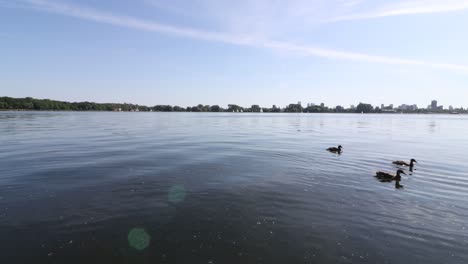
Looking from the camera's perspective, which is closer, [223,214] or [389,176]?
[223,214]

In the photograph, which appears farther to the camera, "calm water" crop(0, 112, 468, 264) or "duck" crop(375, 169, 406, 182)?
"duck" crop(375, 169, 406, 182)

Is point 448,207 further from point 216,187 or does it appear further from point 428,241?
point 216,187

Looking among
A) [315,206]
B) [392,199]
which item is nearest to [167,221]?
[315,206]

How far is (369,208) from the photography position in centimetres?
1266

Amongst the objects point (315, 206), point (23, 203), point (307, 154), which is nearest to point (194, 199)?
point (315, 206)

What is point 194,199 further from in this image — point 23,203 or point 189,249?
point 23,203

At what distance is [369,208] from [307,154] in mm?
14433

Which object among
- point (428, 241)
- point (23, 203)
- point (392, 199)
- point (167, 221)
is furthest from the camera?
point (392, 199)

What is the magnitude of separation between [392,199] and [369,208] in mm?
2225

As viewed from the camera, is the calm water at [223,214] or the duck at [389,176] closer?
the calm water at [223,214]

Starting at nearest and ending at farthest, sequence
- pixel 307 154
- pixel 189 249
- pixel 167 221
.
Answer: pixel 189 249
pixel 167 221
pixel 307 154

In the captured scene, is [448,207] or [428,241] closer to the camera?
[428,241]

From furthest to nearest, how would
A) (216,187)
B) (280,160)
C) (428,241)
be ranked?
1. (280,160)
2. (216,187)
3. (428,241)

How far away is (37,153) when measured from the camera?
24.4 m
